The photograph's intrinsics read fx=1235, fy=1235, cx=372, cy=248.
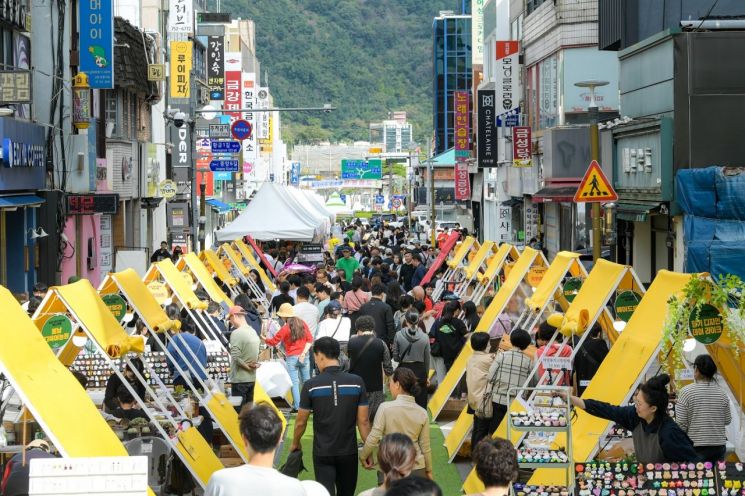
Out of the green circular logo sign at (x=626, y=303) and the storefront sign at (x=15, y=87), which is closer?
the green circular logo sign at (x=626, y=303)

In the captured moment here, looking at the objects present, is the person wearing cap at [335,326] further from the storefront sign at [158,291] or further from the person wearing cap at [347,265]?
the person wearing cap at [347,265]

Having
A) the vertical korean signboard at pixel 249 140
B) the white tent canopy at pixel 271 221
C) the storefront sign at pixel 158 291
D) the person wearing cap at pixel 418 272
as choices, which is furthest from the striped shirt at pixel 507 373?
the vertical korean signboard at pixel 249 140

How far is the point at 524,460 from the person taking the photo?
9078 mm

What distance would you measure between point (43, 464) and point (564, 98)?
29374 millimetres

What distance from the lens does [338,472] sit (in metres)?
9.37

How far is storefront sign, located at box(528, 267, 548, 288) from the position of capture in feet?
55.1

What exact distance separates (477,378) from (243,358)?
3.30 metres

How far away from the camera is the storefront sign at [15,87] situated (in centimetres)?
2164

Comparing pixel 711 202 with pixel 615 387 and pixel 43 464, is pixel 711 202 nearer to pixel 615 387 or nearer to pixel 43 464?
pixel 615 387

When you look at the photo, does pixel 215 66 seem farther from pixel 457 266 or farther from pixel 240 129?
pixel 457 266

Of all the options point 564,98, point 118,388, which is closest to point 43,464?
point 118,388

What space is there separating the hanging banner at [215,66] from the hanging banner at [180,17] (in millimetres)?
13579

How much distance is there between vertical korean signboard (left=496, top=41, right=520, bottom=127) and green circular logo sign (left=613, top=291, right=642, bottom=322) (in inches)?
1274

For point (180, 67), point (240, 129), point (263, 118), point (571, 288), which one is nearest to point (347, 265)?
point (571, 288)
